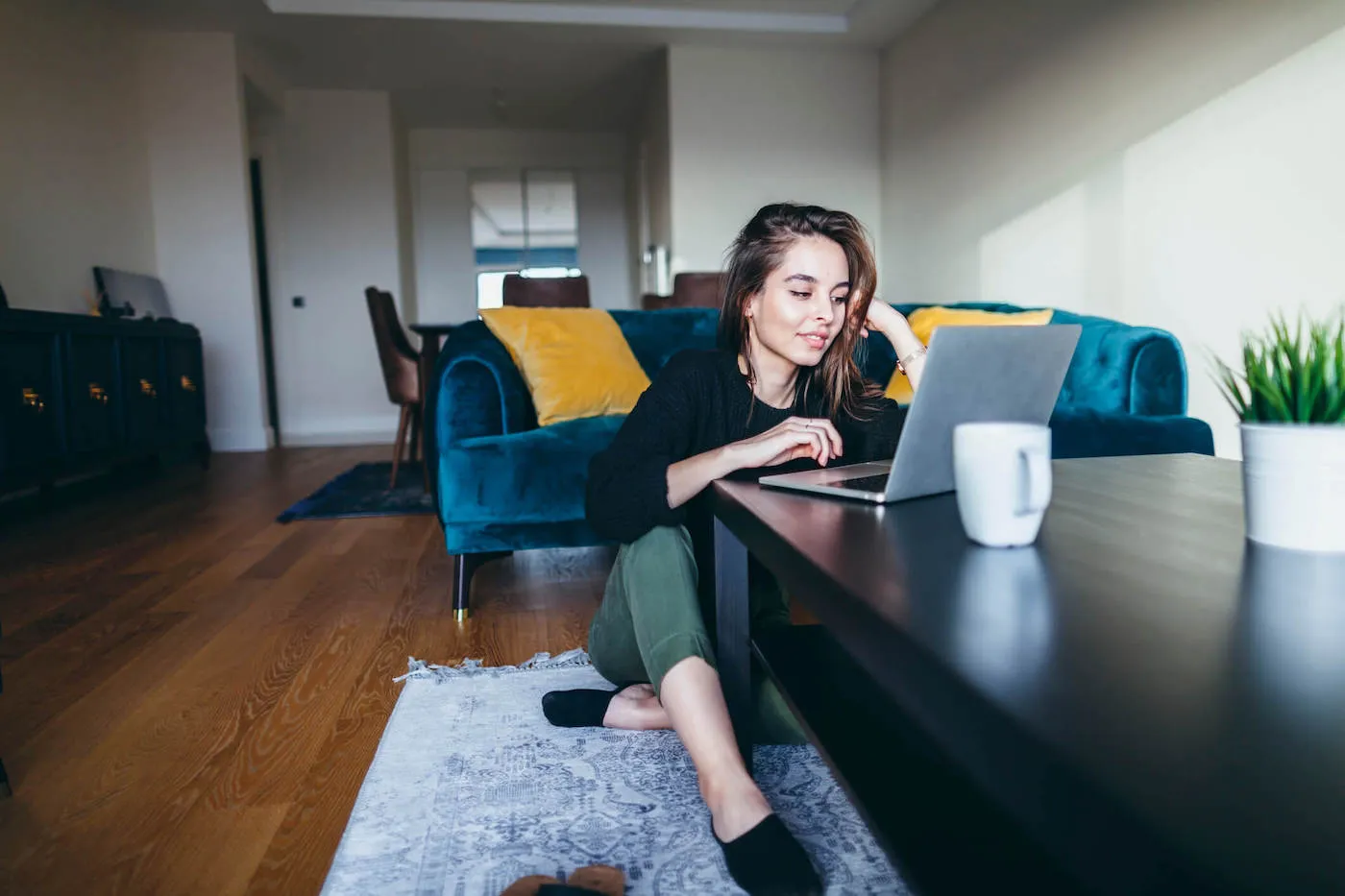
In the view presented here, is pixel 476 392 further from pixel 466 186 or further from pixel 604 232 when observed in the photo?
pixel 604 232

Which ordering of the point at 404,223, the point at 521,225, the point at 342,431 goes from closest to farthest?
the point at 342,431, the point at 404,223, the point at 521,225

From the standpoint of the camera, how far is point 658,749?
4.31 ft

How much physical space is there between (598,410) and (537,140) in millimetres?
6594

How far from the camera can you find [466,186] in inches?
321

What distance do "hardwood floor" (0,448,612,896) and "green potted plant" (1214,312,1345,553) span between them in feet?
3.56

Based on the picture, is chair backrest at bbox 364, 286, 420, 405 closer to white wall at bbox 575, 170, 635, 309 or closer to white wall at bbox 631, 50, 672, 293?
white wall at bbox 631, 50, 672, 293

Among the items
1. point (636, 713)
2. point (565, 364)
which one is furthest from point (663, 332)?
point (636, 713)

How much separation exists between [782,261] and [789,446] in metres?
0.30

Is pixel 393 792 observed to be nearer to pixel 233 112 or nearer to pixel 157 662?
pixel 157 662

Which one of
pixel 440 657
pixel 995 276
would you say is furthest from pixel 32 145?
pixel 995 276

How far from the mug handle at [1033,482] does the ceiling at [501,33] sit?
515 cm

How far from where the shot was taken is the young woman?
1.01 metres

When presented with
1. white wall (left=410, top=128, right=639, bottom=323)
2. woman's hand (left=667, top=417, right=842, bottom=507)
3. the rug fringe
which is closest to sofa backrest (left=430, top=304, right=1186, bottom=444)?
the rug fringe

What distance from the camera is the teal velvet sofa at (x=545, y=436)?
6.49 feet
